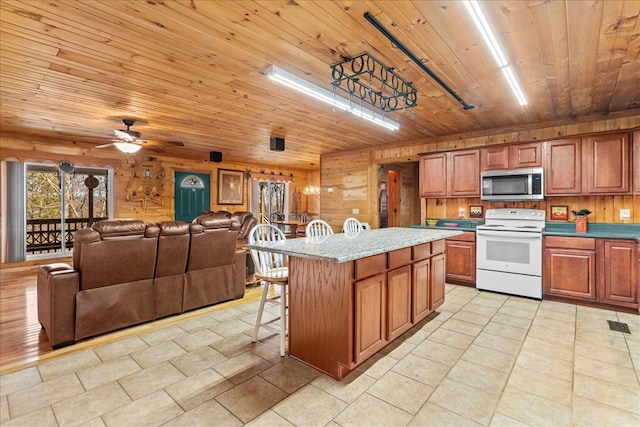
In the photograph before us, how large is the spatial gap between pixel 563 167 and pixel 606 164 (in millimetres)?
428

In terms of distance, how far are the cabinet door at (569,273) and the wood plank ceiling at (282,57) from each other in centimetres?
189

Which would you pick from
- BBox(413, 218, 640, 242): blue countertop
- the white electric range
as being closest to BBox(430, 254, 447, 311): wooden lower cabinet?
the white electric range

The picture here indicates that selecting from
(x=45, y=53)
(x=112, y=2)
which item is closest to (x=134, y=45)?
(x=112, y=2)

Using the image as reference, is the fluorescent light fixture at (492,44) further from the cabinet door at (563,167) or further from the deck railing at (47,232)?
the deck railing at (47,232)

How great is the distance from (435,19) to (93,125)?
522 centimetres

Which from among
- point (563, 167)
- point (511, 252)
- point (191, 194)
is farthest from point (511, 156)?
point (191, 194)

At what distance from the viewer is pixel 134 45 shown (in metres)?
2.40

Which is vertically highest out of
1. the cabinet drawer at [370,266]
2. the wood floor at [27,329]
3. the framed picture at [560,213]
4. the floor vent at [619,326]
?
the framed picture at [560,213]

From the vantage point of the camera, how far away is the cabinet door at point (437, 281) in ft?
11.3

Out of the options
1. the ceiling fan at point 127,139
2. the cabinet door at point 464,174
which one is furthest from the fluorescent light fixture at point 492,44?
the ceiling fan at point 127,139

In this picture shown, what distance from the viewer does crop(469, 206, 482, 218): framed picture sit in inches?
203

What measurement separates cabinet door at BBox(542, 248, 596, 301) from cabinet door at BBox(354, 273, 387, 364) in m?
2.90

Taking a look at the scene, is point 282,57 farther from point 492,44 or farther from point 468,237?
point 468,237

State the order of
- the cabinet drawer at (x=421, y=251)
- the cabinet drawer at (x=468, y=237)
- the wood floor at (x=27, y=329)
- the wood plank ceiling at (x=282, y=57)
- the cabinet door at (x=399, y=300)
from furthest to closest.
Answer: the cabinet drawer at (x=468, y=237)
the cabinet drawer at (x=421, y=251)
the cabinet door at (x=399, y=300)
the wood floor at (x=27, y=329)
the wood plank ceiling at (x=282, y=57)
